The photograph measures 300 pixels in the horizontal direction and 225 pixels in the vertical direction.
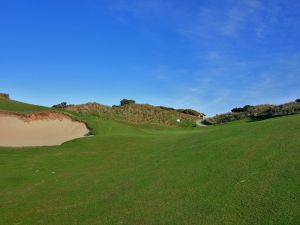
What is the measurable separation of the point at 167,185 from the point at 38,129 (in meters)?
18.8

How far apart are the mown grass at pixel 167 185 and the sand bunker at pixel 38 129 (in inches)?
259

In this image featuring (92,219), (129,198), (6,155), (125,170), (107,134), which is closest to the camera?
(92,219)

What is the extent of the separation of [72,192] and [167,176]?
117 inches

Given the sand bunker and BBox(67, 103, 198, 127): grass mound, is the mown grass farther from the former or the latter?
BBox(67, 103, 198, 127): grass mound

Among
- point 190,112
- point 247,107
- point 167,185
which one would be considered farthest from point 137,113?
point 167,185

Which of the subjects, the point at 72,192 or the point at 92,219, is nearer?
the point at 92,219

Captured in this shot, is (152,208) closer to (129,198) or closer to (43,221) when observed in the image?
(129,198)

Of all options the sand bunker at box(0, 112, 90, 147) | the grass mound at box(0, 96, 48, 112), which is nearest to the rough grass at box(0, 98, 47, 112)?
the grass mound at box(0, 96, 48, 112)

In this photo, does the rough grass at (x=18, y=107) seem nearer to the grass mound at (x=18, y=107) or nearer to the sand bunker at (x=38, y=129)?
the grass mound at (x=18, y=107)

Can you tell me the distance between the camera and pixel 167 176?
1305 centimetres

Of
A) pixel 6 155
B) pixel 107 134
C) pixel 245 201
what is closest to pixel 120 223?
pixel 245 201

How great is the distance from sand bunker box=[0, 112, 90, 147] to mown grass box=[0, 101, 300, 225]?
6.58 meters

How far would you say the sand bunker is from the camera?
26.9 meters

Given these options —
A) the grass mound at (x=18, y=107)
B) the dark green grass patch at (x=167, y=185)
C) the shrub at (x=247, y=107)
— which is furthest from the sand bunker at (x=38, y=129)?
the shrub at (x=247, y=107)
